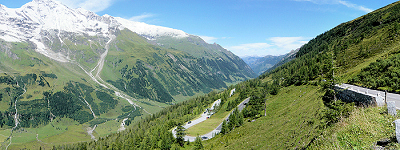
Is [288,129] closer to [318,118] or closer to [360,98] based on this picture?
[318,118]

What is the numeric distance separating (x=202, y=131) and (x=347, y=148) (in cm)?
10953

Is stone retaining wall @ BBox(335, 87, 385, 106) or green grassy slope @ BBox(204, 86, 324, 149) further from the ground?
stone retaining wall @ BBox(335, 87, 385, 106)

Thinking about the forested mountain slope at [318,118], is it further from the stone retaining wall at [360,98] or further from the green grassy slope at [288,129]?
the stone retaining wall at [360,98]

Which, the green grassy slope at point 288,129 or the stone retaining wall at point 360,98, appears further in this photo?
the green grassy slope at point 288,129

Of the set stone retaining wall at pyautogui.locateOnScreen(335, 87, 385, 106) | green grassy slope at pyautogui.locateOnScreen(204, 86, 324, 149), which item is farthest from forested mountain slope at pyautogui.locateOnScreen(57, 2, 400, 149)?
stone retaining wall at pyautogui.locateOnScreen(335, 87, 385, 106)

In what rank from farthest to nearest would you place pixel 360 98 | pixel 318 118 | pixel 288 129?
pixel 288 129 < pixel 318 118 < pixel 360 98

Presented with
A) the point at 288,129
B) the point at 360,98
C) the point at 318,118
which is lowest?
the point at 288,129

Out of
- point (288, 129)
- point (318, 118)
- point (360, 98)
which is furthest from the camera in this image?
point (288, 129)

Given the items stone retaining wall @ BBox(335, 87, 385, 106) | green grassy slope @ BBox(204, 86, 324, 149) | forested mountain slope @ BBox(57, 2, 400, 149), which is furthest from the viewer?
green grassy slope @ BBox(204, 86, 324, 149)

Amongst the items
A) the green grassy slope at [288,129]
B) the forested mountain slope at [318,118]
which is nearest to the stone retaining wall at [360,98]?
the forested mountain slope at [318,118]

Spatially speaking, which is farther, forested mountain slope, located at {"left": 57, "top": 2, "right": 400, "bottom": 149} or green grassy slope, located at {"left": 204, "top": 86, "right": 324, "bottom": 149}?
green grassy slope, located at {"left": 204, "top": 86, "right": 324, "bottom": 149}

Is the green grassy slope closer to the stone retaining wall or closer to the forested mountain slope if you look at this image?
the forested mountain slope

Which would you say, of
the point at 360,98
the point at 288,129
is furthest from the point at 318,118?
the point at 288,129

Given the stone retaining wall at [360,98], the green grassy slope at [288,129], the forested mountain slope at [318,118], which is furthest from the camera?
the green grassy slope at [288,129]
